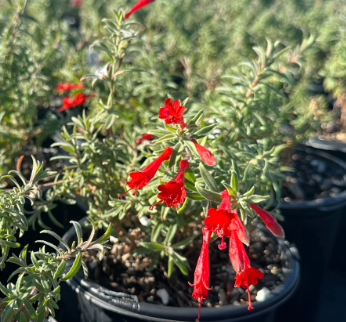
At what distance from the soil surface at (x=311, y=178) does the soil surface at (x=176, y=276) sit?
830 mm

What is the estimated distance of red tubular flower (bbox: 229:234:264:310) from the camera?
3.09 feet

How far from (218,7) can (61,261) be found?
4202mm

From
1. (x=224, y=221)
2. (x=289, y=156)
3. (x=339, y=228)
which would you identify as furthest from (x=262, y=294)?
(x=339, y=228)

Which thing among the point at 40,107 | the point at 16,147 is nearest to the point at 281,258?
the point at 16,147

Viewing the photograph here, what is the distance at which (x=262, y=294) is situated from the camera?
4.36 feet

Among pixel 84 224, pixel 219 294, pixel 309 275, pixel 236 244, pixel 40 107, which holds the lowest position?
pixel 309 275

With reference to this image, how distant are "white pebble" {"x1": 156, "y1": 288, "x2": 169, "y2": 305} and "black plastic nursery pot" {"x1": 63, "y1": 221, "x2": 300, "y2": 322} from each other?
16 cm

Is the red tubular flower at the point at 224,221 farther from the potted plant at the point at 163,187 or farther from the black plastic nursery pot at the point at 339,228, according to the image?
the black plastic nursery pot at the point at 339,228

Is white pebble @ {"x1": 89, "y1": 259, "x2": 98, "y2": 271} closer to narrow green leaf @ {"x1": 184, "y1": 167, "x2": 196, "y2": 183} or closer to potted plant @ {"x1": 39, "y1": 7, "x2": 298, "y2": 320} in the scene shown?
potted plant @ {"x1": 39, "y1": 7, "x2": 298, "y2": 320}

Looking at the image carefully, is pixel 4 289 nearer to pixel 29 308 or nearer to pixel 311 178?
pixel 29 308

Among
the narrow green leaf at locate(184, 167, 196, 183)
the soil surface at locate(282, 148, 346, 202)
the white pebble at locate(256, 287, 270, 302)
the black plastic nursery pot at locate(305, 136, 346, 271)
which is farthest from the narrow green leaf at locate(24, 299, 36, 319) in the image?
the black plastic nursery pot at locate(305, 136, 346, 271)

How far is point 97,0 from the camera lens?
14.1ft

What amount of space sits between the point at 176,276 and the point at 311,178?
4.73ft

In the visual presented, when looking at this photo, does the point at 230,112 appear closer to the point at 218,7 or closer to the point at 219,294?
the point at 219,294
